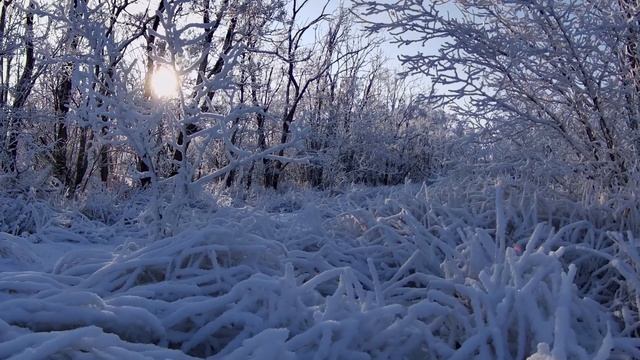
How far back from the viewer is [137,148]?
9.21 ft

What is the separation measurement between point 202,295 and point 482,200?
2381 millimetres

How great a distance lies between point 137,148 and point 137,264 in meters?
1.06

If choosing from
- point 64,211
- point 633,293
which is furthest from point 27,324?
point 64,211

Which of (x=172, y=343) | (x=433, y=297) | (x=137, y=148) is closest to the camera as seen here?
(x=172, y=343)

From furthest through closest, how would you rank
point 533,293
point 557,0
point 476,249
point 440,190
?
point 440,190
point 557,0
point 476,249
point 533,293

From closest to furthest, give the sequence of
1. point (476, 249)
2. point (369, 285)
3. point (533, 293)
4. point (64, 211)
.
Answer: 1. point (533, 293)
2. point (476, 249)
3. point (369, 285)
4. point (64, 211)

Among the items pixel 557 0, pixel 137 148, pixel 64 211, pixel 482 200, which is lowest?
pixel 64 211

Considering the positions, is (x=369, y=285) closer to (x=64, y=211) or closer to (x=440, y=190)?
(x=440, y=190)

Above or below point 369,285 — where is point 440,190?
above

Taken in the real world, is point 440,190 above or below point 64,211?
above

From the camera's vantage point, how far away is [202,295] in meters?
1.83

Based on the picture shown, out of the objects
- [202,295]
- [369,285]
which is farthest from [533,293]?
[202,295]

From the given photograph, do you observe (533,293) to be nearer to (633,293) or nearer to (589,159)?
(633,293)

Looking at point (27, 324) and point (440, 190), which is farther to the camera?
point (440, 190)
